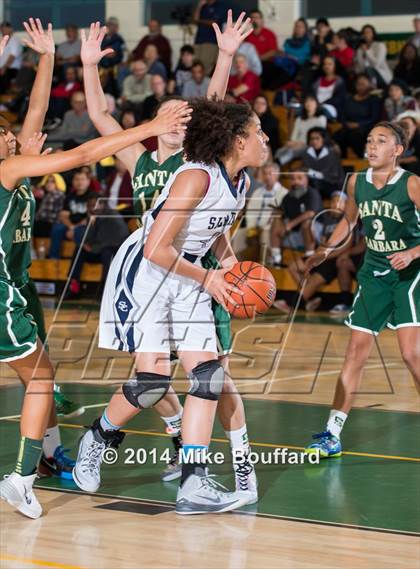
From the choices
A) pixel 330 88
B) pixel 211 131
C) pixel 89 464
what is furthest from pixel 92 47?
pixel 330 88

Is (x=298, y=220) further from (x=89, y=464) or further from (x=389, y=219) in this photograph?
(x=89, y=464)

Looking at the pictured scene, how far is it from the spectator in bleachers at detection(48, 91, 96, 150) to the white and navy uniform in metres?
11.5

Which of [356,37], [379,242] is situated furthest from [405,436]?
[356,37]

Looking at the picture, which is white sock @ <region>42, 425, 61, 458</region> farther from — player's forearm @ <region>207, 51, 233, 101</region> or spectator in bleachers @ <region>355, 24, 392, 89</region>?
spectator in bleachers @ <region>355, 24, 392, 89</region>

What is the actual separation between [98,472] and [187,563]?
1209 mm

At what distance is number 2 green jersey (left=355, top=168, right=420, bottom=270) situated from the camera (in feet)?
19.8

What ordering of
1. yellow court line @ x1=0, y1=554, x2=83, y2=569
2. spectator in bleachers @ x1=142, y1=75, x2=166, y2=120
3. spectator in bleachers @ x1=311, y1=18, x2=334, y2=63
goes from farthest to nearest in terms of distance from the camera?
spectator in bleachers @ x1=311, y1=18, x2=334, y2=63 → spectator in bleachers @ x1=142, y1=75, x2=166, y2=120 → yellow court line @ x1=0, y1=554, x2=83, y2=569

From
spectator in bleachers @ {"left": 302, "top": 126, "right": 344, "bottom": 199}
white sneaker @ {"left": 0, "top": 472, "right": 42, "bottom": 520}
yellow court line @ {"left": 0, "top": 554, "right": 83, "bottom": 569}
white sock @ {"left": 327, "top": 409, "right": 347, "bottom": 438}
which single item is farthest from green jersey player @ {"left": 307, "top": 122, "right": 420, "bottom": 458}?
spectator in bleachers @ {"left": 302, "top": 126, "right": 344, "bottom": 199}

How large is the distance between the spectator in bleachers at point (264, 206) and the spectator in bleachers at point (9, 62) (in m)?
7.65

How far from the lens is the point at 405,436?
639 cm

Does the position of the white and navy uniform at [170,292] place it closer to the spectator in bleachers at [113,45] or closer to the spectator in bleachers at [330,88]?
the spectator in bleachers at [330,88]

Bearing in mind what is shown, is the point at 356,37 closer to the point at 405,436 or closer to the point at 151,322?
the point at 405,436

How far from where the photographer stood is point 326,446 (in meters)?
5.83

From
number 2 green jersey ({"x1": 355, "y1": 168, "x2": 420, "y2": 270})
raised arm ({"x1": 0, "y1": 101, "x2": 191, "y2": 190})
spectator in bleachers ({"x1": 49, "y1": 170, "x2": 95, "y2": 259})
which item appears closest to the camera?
raised arm ({"x1": 0, "y1": 101, "x2": 191, "y2": 190})
